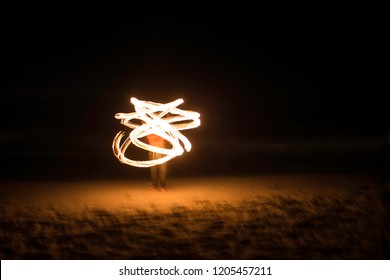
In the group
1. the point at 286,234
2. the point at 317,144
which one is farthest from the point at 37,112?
the point at 286,234

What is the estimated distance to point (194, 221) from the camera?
327 inches

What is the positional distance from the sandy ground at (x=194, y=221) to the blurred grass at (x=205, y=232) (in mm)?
12

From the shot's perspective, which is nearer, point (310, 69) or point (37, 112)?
point (37, 112)

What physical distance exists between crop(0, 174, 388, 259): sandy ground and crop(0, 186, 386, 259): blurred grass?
12 mm

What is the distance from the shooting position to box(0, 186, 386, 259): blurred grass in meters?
7.30

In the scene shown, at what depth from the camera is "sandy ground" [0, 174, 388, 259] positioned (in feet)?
24.1

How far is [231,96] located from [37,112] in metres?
10.3

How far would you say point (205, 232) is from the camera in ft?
25.9

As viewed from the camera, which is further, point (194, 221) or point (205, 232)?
point (194, 221)

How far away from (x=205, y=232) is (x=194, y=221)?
0.45 metres

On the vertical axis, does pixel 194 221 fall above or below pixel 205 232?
above

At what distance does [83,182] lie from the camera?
11172 mm

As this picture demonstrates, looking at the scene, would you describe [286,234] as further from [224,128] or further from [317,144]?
[224,128]

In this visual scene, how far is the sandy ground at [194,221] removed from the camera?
7352 mm
